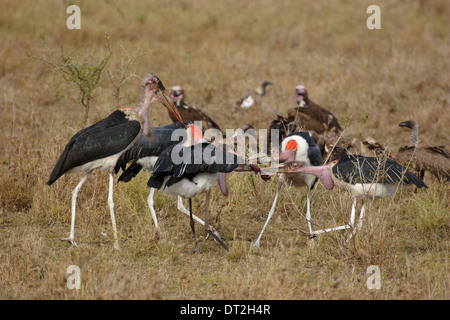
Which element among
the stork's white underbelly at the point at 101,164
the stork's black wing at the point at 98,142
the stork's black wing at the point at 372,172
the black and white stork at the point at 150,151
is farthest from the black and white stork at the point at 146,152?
the stork's black wing at the point at 372,172

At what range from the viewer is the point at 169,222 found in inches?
252

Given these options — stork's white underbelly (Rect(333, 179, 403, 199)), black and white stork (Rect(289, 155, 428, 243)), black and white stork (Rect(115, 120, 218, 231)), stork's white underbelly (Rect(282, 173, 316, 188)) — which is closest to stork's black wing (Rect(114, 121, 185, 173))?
black and white stork (Rect(115, 120, 218, 231))

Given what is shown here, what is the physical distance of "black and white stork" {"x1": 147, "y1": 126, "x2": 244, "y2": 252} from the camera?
5164mm

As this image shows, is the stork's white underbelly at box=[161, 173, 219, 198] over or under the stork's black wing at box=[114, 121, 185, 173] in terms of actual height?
under

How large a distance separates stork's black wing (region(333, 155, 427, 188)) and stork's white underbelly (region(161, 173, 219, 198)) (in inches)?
45.7

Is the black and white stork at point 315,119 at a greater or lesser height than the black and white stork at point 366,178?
greater

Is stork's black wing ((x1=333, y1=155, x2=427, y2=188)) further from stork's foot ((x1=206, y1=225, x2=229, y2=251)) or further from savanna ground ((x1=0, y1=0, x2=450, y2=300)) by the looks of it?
stork's foot ((x1=206, y1=225, x2=229, y2=251))

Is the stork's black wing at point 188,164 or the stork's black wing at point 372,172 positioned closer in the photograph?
the stork's black wing at point 188,164

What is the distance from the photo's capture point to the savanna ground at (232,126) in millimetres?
4762

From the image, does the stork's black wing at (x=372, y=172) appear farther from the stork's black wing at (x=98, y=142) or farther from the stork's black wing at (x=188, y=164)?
the stork's black wing at (x=98, y=142)

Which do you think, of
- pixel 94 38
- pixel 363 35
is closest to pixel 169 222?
pixel 94 38

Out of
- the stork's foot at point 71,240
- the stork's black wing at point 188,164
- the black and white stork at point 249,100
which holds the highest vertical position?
the black and white stork at point 249,100

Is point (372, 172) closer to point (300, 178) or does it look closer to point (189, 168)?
point (300, 178)

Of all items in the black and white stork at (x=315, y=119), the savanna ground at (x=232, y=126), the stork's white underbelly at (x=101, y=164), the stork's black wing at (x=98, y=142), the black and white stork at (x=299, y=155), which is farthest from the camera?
the black and white stork at (x=315, y=119)
